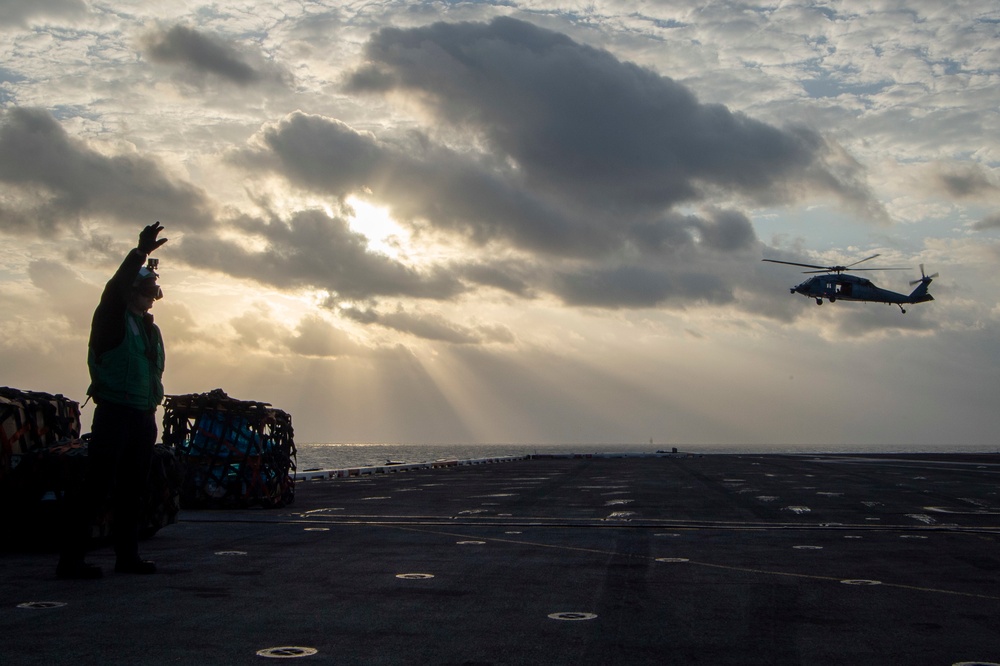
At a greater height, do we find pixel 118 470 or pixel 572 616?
pixel 118 470

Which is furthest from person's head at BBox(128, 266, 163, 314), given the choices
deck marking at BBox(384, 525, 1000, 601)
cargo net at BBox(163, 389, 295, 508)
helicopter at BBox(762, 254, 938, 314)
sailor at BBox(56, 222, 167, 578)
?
helicopter at BBox(762, 254, 938, 314)

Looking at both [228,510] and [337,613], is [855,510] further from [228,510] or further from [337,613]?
[337,613]

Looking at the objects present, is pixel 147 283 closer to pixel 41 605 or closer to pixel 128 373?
pixel 128 373

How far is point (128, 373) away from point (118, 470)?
1.07 m

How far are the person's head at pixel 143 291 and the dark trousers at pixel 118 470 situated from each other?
1.09 m

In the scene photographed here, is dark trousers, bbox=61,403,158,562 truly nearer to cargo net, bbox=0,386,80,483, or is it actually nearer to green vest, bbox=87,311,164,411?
green vest, bbox=87,311,164,411

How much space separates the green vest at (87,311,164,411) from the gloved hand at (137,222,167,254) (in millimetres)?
804

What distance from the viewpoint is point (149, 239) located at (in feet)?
30.0

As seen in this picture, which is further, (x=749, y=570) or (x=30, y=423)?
(x=30, y=423)

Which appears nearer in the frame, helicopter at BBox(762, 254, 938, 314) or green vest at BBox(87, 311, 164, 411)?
green vest at BBox(87, 311, 164, 411)

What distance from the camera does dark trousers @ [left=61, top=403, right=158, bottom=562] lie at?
29.9ft

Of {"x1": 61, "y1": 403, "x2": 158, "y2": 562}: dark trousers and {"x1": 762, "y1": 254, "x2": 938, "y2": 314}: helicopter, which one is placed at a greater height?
{"x1": 762, "y1": 254, "x2": 938, "y2": 314}: helicopter

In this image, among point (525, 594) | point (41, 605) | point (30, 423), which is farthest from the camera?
point (30, 423)

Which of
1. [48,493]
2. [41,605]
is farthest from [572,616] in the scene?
[48,493]
